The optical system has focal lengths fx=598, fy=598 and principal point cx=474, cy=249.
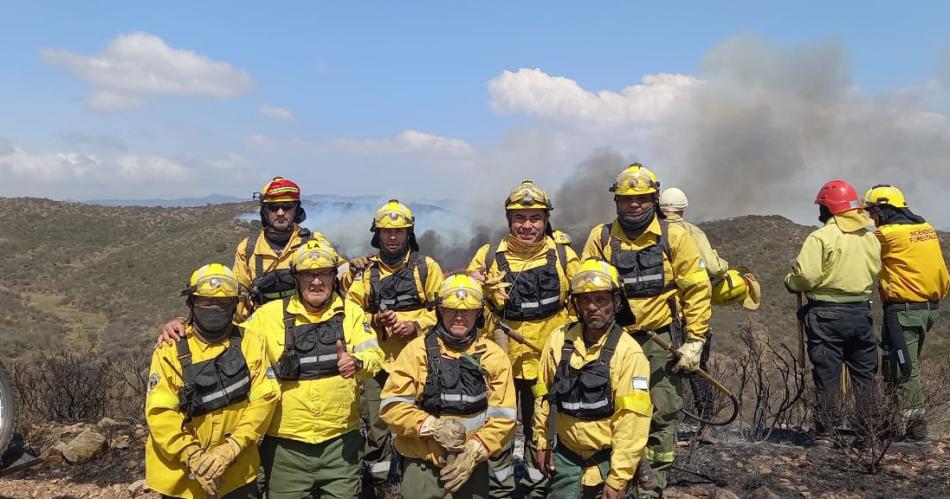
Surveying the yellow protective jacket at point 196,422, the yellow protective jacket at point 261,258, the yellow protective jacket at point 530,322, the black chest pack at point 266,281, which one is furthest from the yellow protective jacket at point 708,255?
the yellow protective jacket at point 196,422

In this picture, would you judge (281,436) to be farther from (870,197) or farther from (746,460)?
(870,197)

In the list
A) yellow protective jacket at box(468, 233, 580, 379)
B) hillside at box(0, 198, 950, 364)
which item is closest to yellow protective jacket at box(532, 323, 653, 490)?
yellow protective jacket at box(468, 233, 580, 379)

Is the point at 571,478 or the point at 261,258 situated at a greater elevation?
the point at 261,258

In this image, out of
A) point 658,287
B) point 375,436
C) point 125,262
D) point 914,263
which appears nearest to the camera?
point 658,287

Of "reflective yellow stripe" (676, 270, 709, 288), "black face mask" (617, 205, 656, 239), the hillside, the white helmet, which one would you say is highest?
the white helmet

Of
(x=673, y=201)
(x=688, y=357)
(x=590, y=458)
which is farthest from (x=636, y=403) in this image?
(x=673, y=201)

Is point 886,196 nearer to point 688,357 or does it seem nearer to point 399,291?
point 688,357

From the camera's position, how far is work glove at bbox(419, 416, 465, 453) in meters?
3.98

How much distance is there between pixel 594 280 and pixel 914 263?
5.20 m

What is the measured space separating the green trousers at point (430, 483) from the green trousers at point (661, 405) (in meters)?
1.65

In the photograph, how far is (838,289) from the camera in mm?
6555

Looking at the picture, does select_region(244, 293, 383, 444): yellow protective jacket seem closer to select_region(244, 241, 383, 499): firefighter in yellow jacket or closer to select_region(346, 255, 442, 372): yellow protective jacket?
select_region(244, 241, 383, 499): firefighter in yellow jacket

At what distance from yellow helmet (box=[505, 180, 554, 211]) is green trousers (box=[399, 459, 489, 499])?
2238 millimetres

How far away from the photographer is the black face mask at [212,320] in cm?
400
